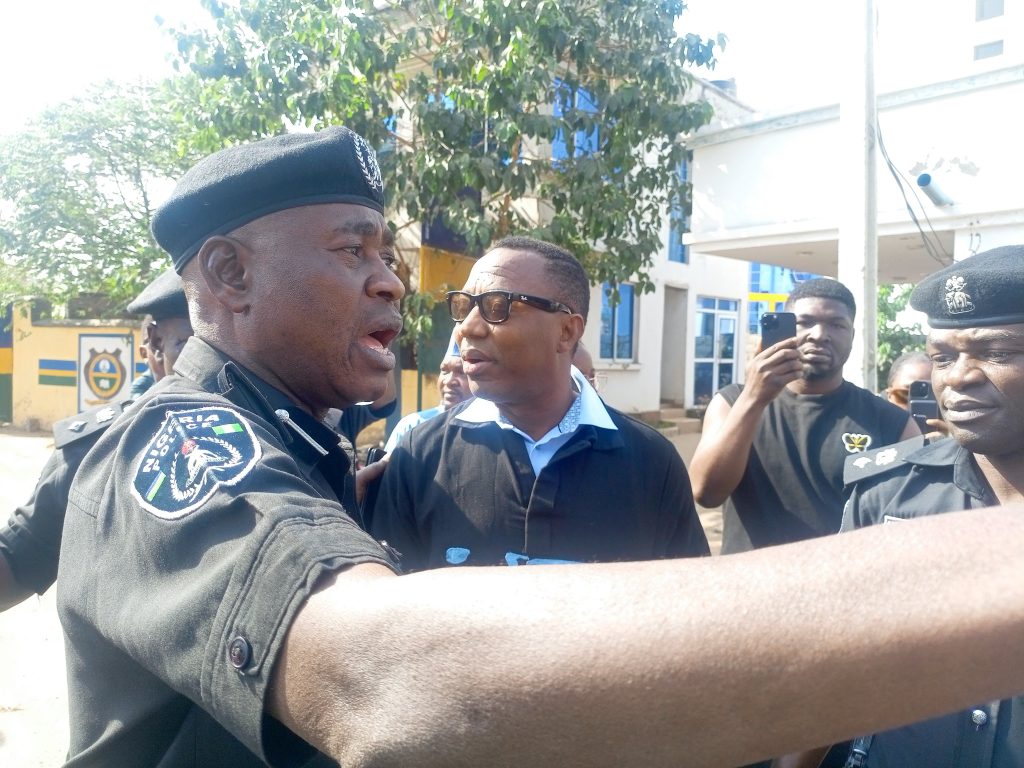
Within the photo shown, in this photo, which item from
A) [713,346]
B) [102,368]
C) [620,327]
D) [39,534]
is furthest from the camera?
[713,346]

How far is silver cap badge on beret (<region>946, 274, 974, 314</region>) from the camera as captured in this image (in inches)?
86.4

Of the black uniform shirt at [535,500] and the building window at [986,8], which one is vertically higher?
the building window at [986,8]

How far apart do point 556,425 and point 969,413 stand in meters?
1.14

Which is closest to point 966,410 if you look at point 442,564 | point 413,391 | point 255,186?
point 442,564

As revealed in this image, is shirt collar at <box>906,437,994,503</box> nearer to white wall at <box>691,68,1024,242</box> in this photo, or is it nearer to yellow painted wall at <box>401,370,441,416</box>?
white wall at <box>691,68,1024,242</box>

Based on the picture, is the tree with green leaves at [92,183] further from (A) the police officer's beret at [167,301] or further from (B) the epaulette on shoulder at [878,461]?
(B) the epaulette on shoulder at [878,461]

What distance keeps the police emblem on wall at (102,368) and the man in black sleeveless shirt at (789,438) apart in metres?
12.5

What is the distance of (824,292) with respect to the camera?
352 centimetres

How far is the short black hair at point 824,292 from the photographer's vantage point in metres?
3.51

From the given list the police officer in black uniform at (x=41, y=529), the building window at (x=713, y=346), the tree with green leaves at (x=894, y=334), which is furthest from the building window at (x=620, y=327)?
the police officer in black uniform at (x=41, y=529)

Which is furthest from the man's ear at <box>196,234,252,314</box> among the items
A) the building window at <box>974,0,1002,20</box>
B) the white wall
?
→ the building window at <box>974,0,1002,20</box>

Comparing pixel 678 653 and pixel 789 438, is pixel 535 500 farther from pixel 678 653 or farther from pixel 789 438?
pixel 678 653

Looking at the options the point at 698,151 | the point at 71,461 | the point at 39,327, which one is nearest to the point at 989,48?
the point at 698,151

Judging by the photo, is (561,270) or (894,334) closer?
(561,270)
